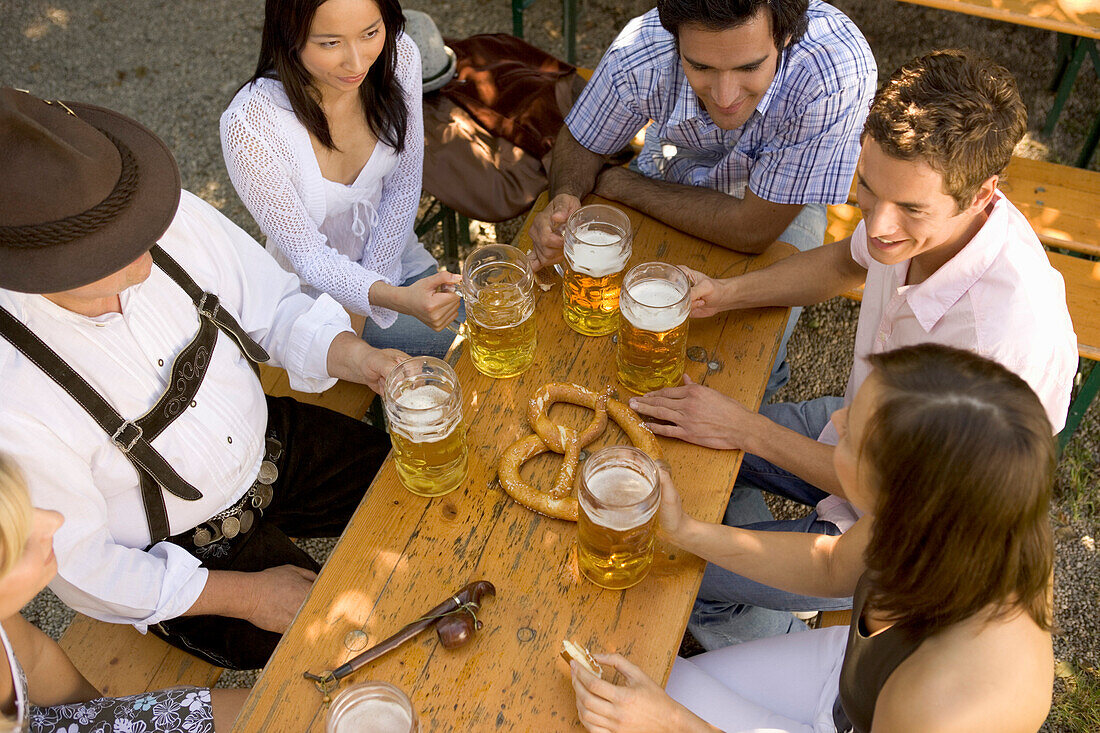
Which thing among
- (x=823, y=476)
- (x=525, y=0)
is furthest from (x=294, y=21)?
(x=525, y=0)

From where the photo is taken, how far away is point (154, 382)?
86.7 inches

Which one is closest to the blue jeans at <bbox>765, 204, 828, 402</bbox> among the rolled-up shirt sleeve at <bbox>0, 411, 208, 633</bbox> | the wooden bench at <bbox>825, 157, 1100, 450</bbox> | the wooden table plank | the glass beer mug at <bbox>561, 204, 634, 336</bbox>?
the wooden bench at <bbox>825, 157, 1100, 450</bbox>

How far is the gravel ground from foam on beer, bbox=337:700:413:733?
11.3 feet

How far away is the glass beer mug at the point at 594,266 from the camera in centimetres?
243

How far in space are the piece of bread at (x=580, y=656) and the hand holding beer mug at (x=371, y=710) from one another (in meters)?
0.34

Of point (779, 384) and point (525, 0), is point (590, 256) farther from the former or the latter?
point (525, 0)

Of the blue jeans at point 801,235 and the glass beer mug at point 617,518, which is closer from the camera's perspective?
the glass beer mug at point 617,518

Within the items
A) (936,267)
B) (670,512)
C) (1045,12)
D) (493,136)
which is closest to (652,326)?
(670,512)

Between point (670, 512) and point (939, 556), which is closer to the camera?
point (939, 556)

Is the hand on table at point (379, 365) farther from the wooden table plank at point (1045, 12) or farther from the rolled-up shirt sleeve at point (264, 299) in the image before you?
the wooden table plank at point (1045, 12)

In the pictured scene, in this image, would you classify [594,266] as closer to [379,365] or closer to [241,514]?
[379,365]

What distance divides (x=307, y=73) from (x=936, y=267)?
2.08 meters

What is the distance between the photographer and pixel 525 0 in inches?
206

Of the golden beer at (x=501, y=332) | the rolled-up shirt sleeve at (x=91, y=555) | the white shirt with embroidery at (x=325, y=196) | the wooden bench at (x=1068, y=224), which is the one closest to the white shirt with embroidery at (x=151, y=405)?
the rolled-up shirt sleeve at (x=91, y=555)
